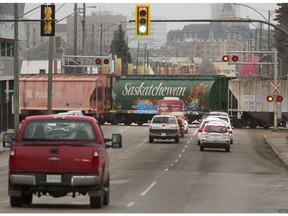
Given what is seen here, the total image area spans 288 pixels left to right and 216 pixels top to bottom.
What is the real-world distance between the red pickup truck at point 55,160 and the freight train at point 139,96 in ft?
179

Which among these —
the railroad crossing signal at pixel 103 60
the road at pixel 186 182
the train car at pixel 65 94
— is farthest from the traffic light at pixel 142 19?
the railroad crossing signal at pixel 103 60

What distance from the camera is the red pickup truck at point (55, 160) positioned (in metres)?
16.9

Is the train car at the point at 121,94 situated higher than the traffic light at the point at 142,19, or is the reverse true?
the traffic light at the point at 142,19

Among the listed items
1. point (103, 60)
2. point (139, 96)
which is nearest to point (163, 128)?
point (103, 60)

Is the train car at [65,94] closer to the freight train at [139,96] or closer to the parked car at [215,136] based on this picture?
the freight train at [139,96]

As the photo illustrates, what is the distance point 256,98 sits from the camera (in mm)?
71062

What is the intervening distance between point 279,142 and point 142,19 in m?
24.9

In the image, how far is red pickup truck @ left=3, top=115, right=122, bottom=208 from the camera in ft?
55.5

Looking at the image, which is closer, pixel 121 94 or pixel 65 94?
pixel 65 94

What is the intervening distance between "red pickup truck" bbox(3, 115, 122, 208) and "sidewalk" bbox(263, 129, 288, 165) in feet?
79.4

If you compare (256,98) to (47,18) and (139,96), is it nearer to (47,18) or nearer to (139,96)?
(139,96)

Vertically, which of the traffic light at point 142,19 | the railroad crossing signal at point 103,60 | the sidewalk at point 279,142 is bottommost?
the sidewalk at point 279,142

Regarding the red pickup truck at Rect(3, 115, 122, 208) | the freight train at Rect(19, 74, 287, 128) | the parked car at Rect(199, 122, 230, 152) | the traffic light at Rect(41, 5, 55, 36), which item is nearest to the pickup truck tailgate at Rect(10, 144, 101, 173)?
the red pickup truck at Rect(3, 115, 122, 208)

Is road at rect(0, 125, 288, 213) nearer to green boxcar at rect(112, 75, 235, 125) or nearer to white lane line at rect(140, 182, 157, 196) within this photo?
white lane line at rect(140, 182, 157, 196)
